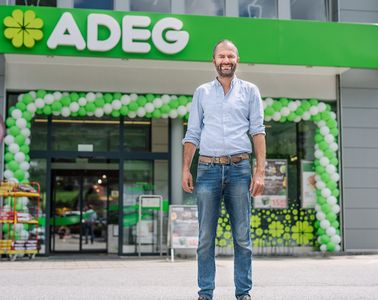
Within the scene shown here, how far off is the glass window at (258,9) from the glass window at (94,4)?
9.43ft

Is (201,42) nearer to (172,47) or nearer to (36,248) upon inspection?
(172,47)

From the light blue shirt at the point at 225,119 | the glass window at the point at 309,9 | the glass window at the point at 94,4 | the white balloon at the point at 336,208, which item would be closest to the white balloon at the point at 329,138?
the white balloon at the point at 336,208

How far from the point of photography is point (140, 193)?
13.4 meters

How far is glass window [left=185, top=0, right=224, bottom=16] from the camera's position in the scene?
13500mm

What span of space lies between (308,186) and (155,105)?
380 centimetres

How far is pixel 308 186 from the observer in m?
13.6

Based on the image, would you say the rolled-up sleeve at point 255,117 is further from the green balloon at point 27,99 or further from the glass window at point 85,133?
the glass window at point 85,133

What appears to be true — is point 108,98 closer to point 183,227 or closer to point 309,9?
point 183,227

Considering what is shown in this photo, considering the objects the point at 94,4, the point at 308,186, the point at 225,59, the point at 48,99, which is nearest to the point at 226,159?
the point at 225,59

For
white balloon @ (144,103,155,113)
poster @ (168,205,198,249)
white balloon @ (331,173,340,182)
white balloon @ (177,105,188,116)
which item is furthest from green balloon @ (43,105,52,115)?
white balloon @ (331,173,340,182)

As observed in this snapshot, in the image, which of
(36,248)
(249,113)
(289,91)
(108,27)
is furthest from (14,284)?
(289,91)

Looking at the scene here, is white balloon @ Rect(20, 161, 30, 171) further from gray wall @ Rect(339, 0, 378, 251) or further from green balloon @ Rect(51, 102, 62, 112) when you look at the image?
gray wall @ Rect(339, 0, 378, 251)

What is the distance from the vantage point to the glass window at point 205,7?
13500 millimetres

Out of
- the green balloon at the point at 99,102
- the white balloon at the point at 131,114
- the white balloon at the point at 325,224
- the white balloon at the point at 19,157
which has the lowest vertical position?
the white balloon at the point at 325,224
